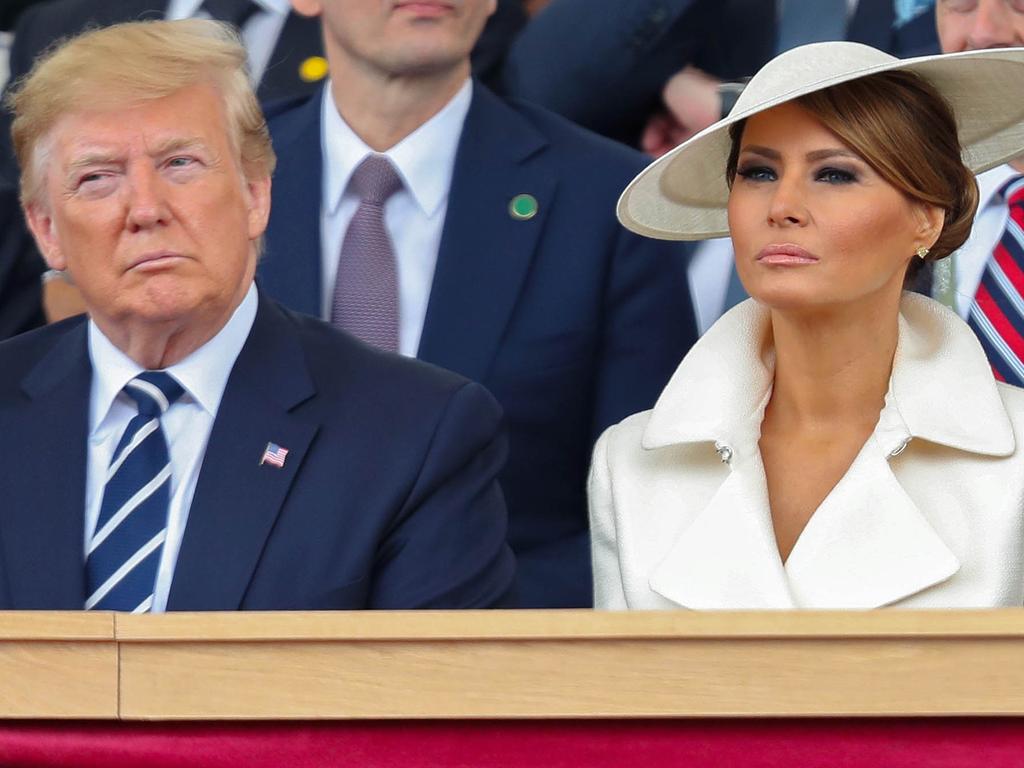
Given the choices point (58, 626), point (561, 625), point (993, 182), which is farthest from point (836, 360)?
point (58, 626)

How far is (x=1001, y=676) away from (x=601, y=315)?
132 centimetres

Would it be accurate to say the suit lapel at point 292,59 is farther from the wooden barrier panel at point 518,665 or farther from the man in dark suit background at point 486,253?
the wooden barrier panel at point 518,665

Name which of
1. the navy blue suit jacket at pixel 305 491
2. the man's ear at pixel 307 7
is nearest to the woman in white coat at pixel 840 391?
the navy blue suit jacket at pixel 305 491

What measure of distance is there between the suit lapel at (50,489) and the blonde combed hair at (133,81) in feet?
0.79

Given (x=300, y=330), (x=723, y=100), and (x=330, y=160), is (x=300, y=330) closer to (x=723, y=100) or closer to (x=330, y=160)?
(x=330, y=160)

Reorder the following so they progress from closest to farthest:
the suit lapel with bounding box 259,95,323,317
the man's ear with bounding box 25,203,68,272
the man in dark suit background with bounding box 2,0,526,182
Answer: the man's ear with bounding box 25,203,68,272 < the suit lapel with bounding box 259,95,323,317 < the man in dark suit background with bounding box 2,0,526,182

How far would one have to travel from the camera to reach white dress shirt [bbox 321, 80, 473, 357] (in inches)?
112

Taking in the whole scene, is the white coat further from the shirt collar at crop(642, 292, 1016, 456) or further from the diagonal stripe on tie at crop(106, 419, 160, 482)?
the diagonal stripe on tie at crop(106, 419, 160, 482)

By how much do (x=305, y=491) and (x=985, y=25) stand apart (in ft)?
4.23

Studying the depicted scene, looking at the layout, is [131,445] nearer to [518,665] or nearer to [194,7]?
[518,665]

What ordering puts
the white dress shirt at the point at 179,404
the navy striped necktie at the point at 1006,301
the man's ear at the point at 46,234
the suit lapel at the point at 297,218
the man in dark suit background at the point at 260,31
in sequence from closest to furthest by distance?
the white dress shirt at the point at 179,404
the man's ear at the point at 46,234
the navy striped necktie at the point at 1006,301
the suit lapel at the point at 297,218
the man in dark suit background at the point at 260,31

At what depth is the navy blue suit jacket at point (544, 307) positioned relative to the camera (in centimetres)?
278

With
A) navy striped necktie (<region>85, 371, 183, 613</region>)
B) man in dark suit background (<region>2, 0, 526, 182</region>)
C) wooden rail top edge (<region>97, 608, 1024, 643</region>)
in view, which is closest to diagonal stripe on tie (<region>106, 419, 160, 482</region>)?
navy striped necktie (<region>85, 371, 183, 613</region>)

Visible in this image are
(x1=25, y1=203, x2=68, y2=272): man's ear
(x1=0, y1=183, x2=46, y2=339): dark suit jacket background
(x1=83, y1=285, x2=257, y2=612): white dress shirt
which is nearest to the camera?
(x1=83, y1=285, x2=257, y2=612): white dress shirt
